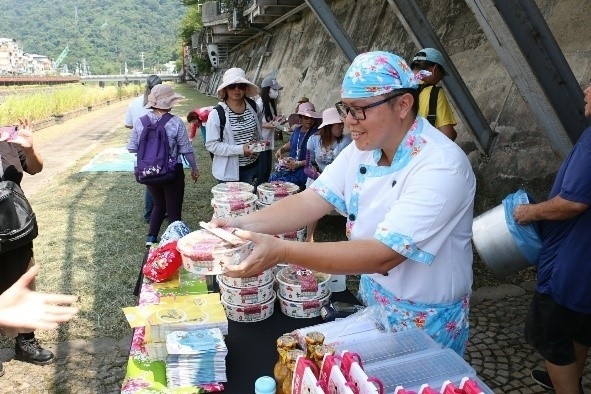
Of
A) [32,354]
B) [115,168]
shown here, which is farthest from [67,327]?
[115,168]

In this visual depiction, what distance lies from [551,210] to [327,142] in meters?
3.12

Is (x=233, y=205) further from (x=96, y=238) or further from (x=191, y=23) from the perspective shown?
(x=191, y=23)

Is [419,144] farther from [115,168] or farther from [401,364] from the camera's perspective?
[115,168]

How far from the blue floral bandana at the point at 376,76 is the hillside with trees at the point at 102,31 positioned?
523ft

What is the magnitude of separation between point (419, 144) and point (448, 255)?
1.48ft

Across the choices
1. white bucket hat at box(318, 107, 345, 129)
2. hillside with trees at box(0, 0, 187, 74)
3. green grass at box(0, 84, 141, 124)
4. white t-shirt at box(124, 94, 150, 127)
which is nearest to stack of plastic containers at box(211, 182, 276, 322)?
white bucket hat at box(318, 107, 345, 129)

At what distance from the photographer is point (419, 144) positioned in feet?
5.90

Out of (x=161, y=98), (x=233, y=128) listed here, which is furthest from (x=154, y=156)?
(x=233, y=128)

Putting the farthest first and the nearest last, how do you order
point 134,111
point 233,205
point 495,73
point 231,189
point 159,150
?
1. point 495,73
2. point 134,111
3. point 159,150
4. point 231,189
5. point 233,205

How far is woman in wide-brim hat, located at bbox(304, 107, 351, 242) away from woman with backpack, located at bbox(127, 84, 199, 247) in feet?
4.68

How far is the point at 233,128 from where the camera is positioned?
500 cm

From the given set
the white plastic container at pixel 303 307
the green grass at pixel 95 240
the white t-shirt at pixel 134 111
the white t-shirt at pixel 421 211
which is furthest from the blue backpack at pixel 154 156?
the white t-shirt at pixel 421 211

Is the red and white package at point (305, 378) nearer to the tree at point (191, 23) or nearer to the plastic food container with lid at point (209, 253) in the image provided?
the plastic food container with lid at point (209, 253)

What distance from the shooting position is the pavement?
3211mm
